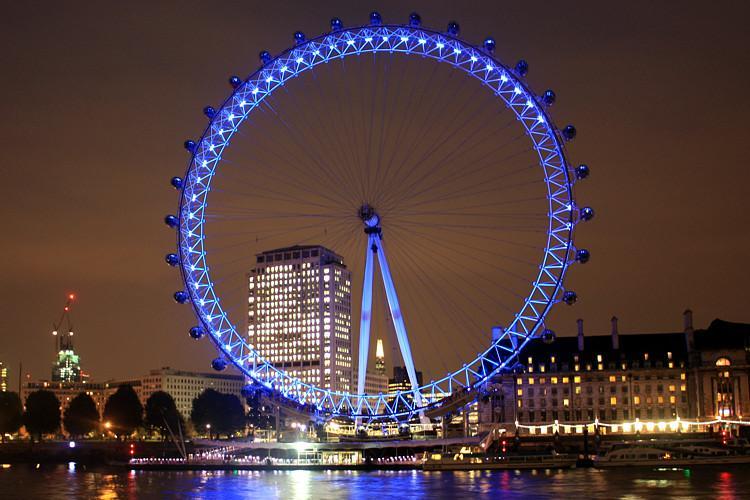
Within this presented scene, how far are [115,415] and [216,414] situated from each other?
17600 mm

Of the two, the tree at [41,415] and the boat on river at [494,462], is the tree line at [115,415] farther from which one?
the boat on river at [494,462]

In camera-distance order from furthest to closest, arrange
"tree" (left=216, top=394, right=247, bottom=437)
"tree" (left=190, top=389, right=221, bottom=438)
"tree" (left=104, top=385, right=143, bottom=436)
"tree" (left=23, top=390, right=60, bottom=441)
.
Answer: "tree" (left=216, top=394, right=247, bottom=437) < "tree" (left=190, top=389, right=221, bottom=438) < "tree" (left=104, top=385, right=143, bottom=436) < "tree" (left=23, top=390, right=60, bottom=441)

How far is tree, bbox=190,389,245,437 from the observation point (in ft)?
550

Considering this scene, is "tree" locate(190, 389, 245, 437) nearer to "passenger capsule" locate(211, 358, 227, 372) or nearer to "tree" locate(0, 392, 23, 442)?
"tree" locate(0, 392, 23, 442)

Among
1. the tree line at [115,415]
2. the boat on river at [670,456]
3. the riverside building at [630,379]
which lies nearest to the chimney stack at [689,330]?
the riverside building at [630,379]

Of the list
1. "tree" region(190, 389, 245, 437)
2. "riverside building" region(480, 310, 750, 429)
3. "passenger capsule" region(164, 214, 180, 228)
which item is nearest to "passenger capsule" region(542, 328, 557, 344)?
"passenger capsule" region(164, 214, 180, 228)

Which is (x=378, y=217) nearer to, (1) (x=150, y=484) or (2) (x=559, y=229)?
(2) (x=559, y=229)

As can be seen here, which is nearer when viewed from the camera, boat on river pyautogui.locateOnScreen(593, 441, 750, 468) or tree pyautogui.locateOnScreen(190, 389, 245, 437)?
boat on river pyautogui.locateOnScreen(593, 441, 750, 468)

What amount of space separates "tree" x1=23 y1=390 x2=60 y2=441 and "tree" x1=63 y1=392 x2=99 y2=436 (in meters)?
3.50

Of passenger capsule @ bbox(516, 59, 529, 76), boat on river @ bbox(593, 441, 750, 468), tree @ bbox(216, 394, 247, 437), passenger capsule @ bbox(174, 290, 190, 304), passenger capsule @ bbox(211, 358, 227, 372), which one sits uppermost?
passenger capsule @ bbox(516, 59, 529, 76)

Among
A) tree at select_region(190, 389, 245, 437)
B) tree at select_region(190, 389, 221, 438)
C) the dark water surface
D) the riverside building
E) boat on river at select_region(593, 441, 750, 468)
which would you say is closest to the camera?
the dark water surface

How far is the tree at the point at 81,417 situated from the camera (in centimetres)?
16088

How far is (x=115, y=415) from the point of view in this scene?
157m

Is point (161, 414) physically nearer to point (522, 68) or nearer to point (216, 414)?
point (216, 414)
